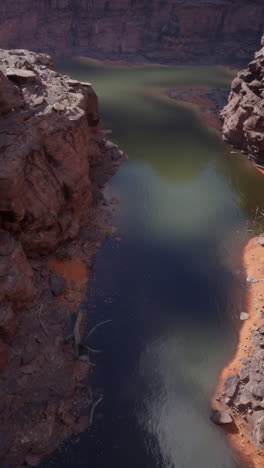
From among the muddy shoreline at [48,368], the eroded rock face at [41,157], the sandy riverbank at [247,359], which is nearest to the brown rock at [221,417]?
the sandy riverbank at [247,359]

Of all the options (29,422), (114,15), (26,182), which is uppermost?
(114,15)

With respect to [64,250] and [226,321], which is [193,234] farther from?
[64,250]

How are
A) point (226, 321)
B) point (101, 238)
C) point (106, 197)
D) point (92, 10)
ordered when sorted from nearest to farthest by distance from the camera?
point (226, 321)
point (101, 238)
point (106, 197)
point (92, 10)

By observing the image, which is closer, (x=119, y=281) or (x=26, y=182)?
(x=26, y=182)

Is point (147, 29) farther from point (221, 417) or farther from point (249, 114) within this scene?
point (221, 417)

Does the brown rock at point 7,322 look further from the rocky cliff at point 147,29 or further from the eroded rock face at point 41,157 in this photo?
the rocky cliff at point 147,29

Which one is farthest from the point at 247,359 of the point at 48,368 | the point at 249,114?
the point at 249,114

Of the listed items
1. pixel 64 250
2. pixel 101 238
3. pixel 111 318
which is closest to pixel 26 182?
pixel 64 250
